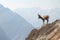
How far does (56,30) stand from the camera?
25812 mm

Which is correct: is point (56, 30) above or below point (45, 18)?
above

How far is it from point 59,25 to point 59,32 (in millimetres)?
2278

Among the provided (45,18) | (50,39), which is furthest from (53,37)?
(45,18)

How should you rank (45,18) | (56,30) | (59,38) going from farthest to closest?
(45,18)
(56,30)
(59,38)

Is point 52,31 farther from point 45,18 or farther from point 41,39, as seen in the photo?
point 45,18

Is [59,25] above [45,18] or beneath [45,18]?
above

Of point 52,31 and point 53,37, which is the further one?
point 52,31

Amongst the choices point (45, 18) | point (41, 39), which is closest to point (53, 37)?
point (41, 39)

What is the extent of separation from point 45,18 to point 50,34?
13.8m

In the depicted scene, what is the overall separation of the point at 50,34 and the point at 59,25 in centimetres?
195

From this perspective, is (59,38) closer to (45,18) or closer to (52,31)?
A: (52,31)

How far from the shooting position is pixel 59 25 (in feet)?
89.3

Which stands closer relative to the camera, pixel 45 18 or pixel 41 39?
pixel 41 39

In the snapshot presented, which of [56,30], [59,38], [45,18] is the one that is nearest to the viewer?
[59,38]
